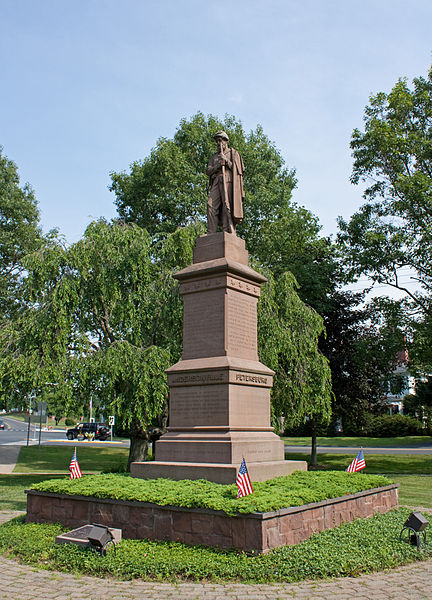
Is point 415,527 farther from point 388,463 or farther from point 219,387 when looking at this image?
point 388,463

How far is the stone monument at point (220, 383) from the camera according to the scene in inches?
364

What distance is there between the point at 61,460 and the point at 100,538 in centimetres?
2458

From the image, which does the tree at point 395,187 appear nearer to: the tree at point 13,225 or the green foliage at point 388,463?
the green foliage at point 388,463

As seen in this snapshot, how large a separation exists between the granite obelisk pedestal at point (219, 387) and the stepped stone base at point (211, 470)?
16 millimetres

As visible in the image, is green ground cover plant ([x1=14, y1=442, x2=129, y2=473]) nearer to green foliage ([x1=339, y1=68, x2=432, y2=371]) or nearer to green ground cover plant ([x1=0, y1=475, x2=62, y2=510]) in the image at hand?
green ground cover plant ([x1=0, y1=475, x2=62, y2=510])

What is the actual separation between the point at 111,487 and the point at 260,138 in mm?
29776

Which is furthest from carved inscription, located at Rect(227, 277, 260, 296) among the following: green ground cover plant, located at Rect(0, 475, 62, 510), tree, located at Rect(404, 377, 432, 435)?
tree, located at Rect(404, 377, 432, 435)

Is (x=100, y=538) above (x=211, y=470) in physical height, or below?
below

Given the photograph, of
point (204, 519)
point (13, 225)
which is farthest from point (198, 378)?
point (13, 225)

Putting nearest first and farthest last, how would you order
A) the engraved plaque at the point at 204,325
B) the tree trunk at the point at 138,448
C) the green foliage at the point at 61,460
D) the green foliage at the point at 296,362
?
the engraved plaque at the point at 204,325
the tree trunk at the point at 138,448
the green foliage at the point at 296,362
the green foliage at the point at 61,460

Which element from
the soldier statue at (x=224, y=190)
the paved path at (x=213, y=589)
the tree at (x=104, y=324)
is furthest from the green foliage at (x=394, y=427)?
the paved path at (x=213, y=589)

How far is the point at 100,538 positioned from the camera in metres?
6.90

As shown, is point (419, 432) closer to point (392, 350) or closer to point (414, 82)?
point (392, 350)

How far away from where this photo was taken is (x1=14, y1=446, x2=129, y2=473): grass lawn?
24733 millimetres
